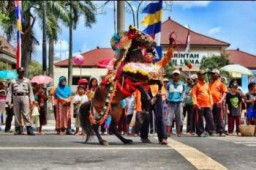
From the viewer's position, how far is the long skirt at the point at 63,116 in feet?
44.4

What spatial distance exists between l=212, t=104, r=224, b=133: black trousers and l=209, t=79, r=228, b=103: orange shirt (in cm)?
20

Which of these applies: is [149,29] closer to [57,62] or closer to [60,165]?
[60,165]

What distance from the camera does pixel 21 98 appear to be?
12.8m

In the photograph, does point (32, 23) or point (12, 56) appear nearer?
point (32, 23)

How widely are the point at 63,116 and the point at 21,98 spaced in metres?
1.32

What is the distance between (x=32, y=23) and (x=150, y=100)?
24.0m

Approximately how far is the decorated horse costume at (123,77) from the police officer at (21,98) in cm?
349

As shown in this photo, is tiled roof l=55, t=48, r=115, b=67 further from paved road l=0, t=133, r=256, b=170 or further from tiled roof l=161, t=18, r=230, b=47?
paved road l=0, t=133, r=256, b=170

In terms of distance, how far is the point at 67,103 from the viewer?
44.9ft

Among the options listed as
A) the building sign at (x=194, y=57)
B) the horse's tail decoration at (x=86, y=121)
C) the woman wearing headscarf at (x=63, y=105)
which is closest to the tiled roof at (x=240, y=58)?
the building sign at (x=194, y=57)

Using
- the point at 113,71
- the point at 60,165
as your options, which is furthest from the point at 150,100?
the point at 60,165

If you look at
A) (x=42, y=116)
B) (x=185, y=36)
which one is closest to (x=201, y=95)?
(x=42, y=116)

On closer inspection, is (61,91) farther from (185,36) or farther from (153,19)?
(185,36)

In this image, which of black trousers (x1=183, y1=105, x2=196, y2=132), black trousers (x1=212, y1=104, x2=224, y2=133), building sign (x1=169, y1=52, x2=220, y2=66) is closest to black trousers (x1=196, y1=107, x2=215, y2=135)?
black trousers (x1=212, y1=104, x2=224, y2=133)
